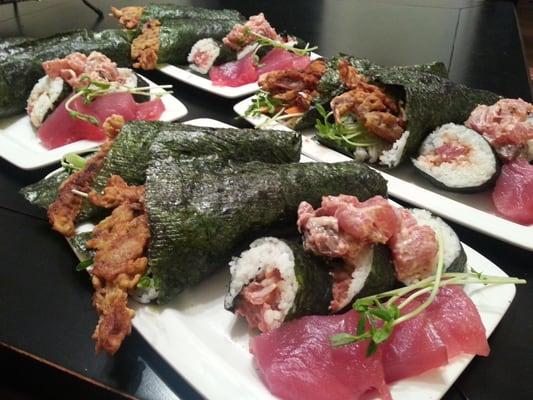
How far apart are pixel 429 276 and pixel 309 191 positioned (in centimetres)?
47

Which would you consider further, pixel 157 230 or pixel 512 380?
pixel 157 230

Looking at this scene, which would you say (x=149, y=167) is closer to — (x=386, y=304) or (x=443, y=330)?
(x=386, y=304)

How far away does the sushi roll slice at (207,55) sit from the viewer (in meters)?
3.06

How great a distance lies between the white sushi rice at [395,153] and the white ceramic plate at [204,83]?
0.98 m

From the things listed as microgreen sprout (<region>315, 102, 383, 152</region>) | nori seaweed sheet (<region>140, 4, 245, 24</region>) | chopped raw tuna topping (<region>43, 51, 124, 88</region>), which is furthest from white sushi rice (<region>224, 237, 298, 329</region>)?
nori seaweed sheet (<region>140, 4, 245, 24</region>)

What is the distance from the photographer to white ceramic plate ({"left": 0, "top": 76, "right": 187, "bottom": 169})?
2.06m

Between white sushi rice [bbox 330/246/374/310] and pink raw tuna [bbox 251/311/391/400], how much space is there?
87mm

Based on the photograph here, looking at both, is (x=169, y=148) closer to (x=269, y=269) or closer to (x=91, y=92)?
(x=269, y=269)

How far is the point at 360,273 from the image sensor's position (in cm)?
135

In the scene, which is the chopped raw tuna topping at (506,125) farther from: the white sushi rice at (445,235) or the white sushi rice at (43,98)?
the white sushi rice at (43,98)

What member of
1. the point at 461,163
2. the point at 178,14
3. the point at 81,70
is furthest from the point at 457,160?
the point at 178,14

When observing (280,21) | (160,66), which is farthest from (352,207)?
(280,21)

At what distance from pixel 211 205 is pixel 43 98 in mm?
1405

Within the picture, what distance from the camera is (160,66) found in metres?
3.09
